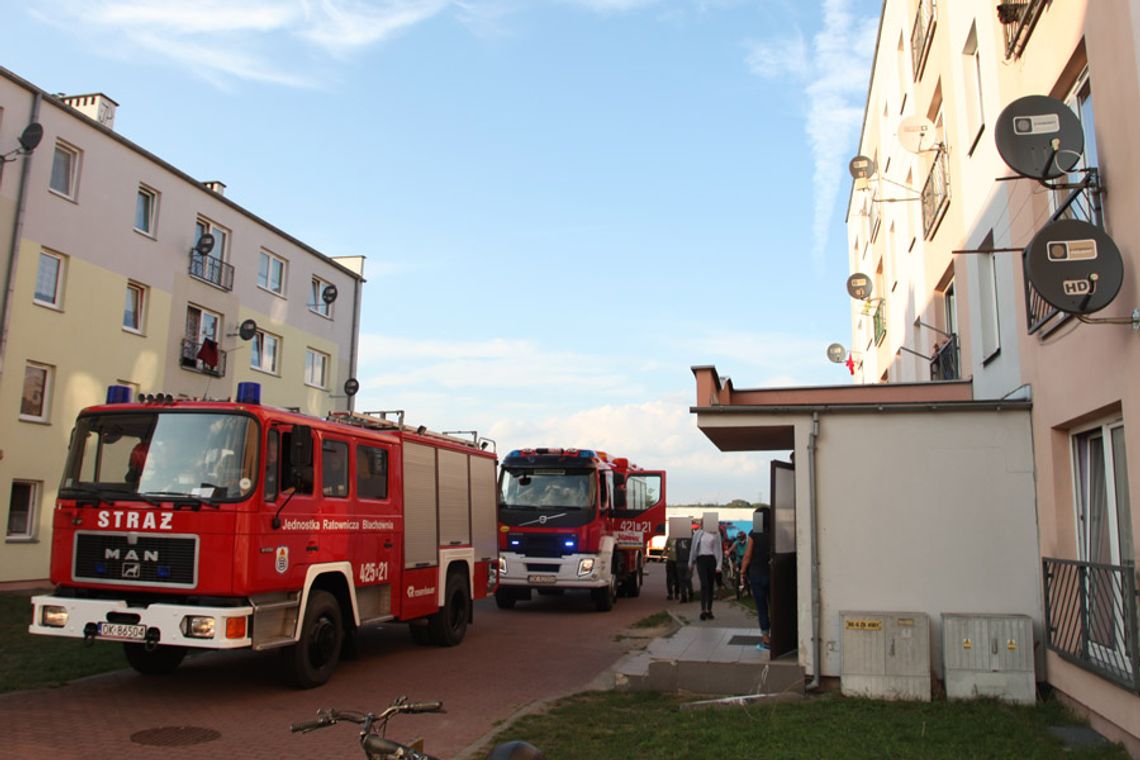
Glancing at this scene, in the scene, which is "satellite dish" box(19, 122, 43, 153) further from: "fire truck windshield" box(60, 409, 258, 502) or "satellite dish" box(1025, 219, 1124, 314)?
"satellite dish" box(1025, 219, 1124, 314)

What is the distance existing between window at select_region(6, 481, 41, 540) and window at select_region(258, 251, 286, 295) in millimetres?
10403

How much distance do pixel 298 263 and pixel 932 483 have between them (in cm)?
2523

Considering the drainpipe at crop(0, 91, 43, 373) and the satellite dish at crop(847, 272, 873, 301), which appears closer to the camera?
the drainpipe at crop(0, 91, 43, 373)

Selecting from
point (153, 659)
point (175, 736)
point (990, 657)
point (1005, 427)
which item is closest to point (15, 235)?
point (153, 659)

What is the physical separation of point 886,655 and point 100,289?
765 inches

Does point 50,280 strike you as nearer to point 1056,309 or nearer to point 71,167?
point 71,167

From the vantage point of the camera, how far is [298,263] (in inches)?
1188

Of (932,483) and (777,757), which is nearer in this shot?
(777,757)

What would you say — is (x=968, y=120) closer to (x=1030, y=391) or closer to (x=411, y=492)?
(x=1030, y=391)

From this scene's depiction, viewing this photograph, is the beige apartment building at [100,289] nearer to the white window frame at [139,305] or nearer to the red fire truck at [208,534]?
the white window frame at [139,305]

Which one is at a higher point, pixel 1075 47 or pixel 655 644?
pixel 1075 47

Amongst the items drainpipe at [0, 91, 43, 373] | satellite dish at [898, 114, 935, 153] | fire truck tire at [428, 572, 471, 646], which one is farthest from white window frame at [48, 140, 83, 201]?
satellite dish at [898, 114, 935, 153]

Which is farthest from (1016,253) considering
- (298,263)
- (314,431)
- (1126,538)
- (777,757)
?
(298,263)

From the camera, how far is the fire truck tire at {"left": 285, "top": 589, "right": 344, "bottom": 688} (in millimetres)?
8891
